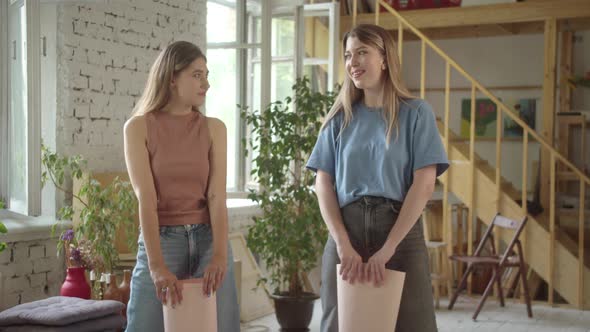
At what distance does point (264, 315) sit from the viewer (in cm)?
604

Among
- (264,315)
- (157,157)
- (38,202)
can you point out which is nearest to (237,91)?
(264,315)

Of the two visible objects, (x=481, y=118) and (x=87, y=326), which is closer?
(x=87, y=326)

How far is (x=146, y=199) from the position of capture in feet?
7.54

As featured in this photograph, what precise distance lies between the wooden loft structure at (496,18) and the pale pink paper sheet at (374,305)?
5559 mm

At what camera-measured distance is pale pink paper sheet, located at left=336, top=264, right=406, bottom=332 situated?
87.3 inches

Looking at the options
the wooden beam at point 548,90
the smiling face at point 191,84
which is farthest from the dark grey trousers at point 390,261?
the wooden beam at point 548,90

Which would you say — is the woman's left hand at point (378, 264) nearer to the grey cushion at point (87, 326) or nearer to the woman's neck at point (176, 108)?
the woman's neck at point (176, 108)

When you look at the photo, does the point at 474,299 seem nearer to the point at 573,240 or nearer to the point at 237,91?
the point at 573,240

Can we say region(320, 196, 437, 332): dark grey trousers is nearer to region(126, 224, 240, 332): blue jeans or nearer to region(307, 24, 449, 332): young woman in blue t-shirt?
region(307, 24, 449, 332): young woman in blue t-shirt

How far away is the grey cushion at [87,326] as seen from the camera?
3504mm

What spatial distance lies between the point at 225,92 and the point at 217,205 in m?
4.56

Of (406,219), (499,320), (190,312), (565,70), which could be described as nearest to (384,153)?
(406,219)

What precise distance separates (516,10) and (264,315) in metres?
3.50

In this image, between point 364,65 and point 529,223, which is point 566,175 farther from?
point 364,65
